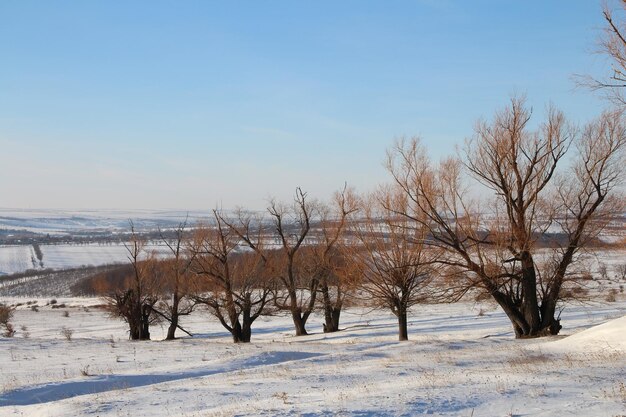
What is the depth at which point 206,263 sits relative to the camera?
27984mm

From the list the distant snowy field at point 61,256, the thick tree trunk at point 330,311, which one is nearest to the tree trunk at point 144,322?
the thick tree trunk at point 330,311

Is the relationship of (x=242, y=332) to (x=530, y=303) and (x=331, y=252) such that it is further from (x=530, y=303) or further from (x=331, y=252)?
(x=530, y=303)

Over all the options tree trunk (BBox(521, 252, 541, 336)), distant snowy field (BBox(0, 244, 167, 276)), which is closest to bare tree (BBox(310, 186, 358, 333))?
tree trunk (BBox(521, 252, 541, 336))

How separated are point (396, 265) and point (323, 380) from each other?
37.8ft

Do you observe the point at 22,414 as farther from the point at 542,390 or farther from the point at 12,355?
the point at 12,355

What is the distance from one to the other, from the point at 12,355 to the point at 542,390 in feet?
53.8

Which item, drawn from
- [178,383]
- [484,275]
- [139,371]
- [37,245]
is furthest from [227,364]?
[37,245]

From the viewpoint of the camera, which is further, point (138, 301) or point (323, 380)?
point (138, 301)

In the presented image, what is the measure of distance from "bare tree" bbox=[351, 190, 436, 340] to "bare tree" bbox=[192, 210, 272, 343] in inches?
261

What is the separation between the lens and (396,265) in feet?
72.2

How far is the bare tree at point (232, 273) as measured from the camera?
89.0 feet

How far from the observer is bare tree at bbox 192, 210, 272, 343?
27.1m

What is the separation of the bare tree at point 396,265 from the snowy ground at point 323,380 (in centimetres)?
370

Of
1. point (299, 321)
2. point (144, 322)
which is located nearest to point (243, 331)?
point (299, 321)
